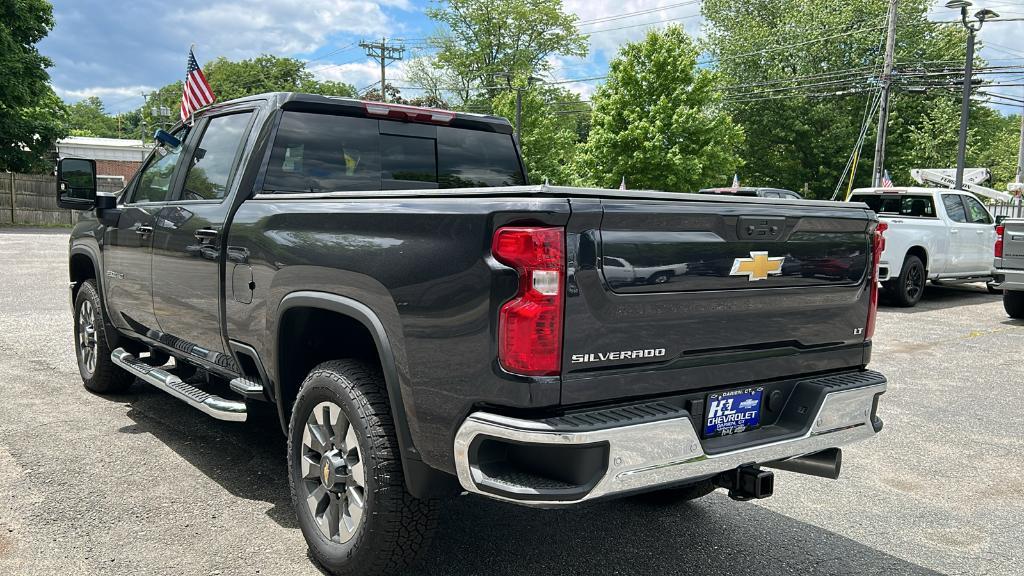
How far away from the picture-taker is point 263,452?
15.7 feet

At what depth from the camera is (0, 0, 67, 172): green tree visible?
28.1 m

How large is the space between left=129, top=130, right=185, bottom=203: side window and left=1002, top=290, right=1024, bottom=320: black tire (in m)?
11.6

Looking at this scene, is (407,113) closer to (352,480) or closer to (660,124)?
(352,480)

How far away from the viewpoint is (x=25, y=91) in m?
28.5

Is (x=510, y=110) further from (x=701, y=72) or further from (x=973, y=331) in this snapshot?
(x=973, y=331)

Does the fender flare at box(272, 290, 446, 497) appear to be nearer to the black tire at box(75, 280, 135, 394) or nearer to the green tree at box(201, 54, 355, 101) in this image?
the black tire at box(75, 280, 135, 394)

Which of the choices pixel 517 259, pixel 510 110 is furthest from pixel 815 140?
pixel 517 259

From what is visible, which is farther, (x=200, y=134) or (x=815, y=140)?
(x=815, y=140)

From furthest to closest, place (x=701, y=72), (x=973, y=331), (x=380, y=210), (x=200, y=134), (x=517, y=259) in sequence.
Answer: (x=701, y=72), (x=973, y=331), (x=200, y=134), (x=380, y=210), (x=517, y=259)

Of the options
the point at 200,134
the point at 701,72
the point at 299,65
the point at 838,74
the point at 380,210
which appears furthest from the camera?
the point at 299,65

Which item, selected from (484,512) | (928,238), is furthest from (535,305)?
(928,238)

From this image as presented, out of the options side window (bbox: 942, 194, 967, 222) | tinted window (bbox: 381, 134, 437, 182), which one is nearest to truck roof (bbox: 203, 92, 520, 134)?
tinted window (bbox: 381, 134, 437, 182)

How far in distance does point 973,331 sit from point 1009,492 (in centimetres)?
712

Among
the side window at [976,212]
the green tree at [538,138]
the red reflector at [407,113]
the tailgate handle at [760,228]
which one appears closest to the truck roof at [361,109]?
the red reflector at [407,113]
